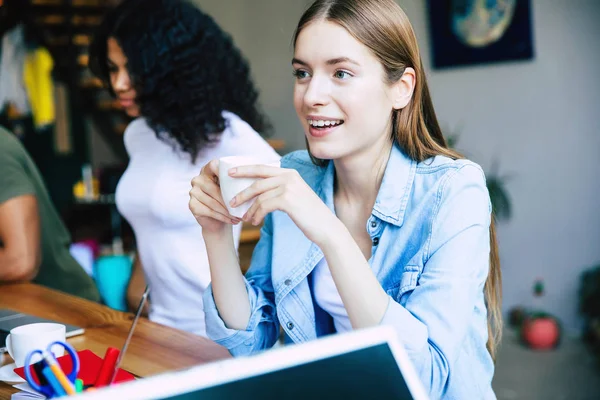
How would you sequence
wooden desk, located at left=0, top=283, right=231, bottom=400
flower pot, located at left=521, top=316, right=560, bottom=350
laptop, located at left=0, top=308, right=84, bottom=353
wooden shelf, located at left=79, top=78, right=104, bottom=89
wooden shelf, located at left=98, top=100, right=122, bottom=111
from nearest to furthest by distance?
wooden desk, located at left=0, top=283, right=231, bottom=400, laptop, located at left=0, top=308, right=84, bottom=353, flower pot, located at left=521, top=316, right=560, bottom=350, wooden shelf, located at left=79, top=78, right=104, bottom=89, wooden shelf, located at left=98, top=100, right=122, bottom=111

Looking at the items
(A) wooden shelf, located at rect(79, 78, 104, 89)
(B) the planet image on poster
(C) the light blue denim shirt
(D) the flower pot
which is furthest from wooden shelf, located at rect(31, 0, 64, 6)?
(C) the light blue denim shirt

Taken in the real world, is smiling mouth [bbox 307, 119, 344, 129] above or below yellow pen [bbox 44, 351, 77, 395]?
above

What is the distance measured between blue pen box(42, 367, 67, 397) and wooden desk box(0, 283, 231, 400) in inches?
14.9

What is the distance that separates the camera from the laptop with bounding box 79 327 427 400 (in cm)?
49

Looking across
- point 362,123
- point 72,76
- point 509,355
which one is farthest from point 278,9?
point 362,123

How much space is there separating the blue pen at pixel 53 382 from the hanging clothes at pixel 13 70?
4.40 metres

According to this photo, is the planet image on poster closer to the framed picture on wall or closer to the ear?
the framed picture on wall

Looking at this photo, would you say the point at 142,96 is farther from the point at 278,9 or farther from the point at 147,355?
the point at 278,9

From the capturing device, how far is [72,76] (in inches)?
228

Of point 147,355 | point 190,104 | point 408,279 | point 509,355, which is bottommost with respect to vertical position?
point 509,355

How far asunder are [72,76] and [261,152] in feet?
15.2

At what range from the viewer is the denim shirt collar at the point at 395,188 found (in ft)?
3.63

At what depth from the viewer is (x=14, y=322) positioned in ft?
4.51

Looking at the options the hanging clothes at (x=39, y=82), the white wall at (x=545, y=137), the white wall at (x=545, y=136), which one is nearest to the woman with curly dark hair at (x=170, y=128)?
the white wall at (x=545, y=137)
